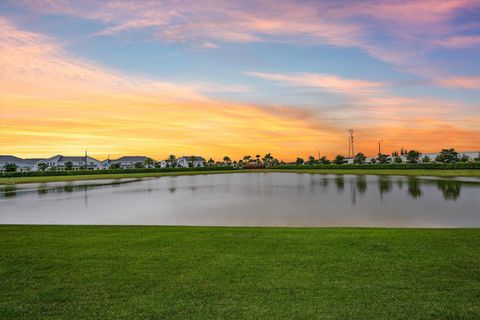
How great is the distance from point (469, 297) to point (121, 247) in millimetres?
6851

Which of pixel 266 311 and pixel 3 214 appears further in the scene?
pixel 3 214

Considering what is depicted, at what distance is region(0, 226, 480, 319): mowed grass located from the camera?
15.6 ft

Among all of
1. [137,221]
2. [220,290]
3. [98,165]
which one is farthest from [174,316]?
[98,165]

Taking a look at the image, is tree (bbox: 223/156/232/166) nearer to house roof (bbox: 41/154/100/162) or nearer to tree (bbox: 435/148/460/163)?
house roof (bbox: 41/154/100/162)

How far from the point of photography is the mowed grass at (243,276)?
4.75 meters

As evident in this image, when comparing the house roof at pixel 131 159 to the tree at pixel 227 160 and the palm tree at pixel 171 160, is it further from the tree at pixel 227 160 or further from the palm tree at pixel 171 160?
the tree at pixel 227 160

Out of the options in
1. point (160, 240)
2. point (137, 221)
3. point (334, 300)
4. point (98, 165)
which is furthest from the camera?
point (98, 165)

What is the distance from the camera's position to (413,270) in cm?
618

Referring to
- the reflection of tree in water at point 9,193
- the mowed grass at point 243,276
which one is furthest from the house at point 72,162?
the mowed grass at point 243,276

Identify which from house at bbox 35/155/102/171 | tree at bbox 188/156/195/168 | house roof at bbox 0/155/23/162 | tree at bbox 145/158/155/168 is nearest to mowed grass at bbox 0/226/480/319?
tree at bbox 145/158/155/168

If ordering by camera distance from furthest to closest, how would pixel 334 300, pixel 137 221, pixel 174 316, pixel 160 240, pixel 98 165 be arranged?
pixel 98 165 < pixel 137 221 < pixel 160 240 < pixel 334 300 < pixel 174 316

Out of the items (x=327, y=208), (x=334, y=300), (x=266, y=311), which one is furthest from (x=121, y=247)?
(x=327, y=208)

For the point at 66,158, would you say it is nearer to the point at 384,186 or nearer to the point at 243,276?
the point at 384,186

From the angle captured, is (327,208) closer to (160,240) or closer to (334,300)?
(160,240)
